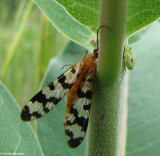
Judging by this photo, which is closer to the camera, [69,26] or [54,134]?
[69,26]

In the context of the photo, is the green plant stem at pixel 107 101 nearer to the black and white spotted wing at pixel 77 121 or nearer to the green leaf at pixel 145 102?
the black and white spotted wing at pixel 77 121

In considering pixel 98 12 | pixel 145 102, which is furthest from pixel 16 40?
pixel 98 12

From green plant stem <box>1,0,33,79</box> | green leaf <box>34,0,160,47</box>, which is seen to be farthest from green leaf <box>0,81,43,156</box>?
green plant stem <box>1,0,33,79</box>

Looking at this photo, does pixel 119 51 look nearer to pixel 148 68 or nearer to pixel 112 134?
pixel 112 134

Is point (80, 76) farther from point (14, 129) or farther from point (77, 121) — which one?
point (14, 129)

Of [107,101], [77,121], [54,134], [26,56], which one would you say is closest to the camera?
[107,101]

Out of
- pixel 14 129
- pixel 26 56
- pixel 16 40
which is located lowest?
pixel 14 129
